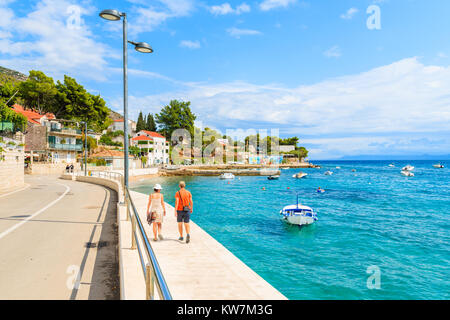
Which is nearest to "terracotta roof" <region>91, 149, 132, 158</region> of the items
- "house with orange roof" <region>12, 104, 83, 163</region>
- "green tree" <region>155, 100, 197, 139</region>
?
"house with orange roof" <region>12, 104, 83, 163</region>

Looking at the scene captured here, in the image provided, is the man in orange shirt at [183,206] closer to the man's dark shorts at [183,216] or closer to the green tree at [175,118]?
the man's dark shorts at [183,216]

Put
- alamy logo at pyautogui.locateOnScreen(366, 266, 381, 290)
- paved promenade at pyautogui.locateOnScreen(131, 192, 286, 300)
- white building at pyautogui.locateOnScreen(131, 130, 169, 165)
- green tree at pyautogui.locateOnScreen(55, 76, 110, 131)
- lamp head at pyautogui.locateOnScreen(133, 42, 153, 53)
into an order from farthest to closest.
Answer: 1. white building at pyautogui.locateOnScreen(131, 130, 169, 165)
2. green tree at pyautogui.locateOnScreen(55, 76, 110, 131)
3. lamp head at pyautogui.locateOnScreen(133, 42, 153, 53)
4. alamy logo at pyautogui.locateOnScreen(366, 266, 381, 290)
5. paved promenade at pyautogui.locateOnScreen(131, 192, 286, 300)

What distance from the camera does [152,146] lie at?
3583 inches

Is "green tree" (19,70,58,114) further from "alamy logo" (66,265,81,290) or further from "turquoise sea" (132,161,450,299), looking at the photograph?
"alamy logo" (66,265,81,290)

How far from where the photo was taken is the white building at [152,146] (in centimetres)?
8905

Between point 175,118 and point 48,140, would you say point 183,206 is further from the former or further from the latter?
point 175,118

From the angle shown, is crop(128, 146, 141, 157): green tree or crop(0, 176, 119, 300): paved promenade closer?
crop(0, 176, 119, 300): paved promenade

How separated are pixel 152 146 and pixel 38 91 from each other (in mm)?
34302

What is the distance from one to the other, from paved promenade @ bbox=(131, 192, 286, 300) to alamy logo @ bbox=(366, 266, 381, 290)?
21.3 ft

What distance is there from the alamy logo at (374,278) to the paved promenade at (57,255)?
9540 mm

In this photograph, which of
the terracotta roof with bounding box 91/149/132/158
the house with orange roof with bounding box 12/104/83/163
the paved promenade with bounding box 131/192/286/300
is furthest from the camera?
the terracotta roof with bounding box 91/149/132/158

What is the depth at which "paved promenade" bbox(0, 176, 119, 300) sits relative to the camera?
552 centimetres

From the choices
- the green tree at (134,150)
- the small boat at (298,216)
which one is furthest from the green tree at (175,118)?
the small boat at (298,216)
